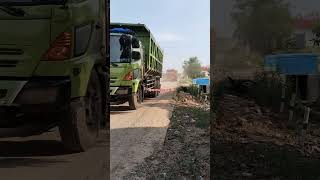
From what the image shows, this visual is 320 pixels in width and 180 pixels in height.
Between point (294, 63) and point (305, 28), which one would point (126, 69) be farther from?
point (305, 28)

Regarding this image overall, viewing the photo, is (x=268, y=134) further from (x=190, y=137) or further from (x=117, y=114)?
(x=117, y=114)

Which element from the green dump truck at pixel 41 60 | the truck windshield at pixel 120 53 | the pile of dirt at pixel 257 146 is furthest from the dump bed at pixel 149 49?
the green dump truck at pixel 41 60

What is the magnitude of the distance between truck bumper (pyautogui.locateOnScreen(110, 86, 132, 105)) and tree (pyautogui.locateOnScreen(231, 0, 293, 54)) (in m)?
4.99

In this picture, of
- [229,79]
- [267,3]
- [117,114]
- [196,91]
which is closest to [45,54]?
[229,79]

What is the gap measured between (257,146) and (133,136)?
256 cm

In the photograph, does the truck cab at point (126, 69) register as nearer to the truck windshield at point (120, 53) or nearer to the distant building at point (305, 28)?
the truck windshield at point (120, 53)

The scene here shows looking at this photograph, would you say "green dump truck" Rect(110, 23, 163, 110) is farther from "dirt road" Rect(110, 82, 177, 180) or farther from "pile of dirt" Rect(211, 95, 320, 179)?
"pile of dirt" Rect(211, 95, 320, 179)

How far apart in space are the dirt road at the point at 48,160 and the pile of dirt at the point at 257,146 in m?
1.37

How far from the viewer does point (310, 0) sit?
7.13 meters

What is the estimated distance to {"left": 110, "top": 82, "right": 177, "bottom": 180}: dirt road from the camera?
649cm

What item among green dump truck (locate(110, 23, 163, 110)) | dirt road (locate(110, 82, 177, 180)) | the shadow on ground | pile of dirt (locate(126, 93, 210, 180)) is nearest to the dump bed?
green dump truck (locate(110, 23, 163, 110))

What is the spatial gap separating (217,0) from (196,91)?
497 inches

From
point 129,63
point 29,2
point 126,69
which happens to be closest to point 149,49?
point 129,63

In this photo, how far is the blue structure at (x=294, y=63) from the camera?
7.24 meters
